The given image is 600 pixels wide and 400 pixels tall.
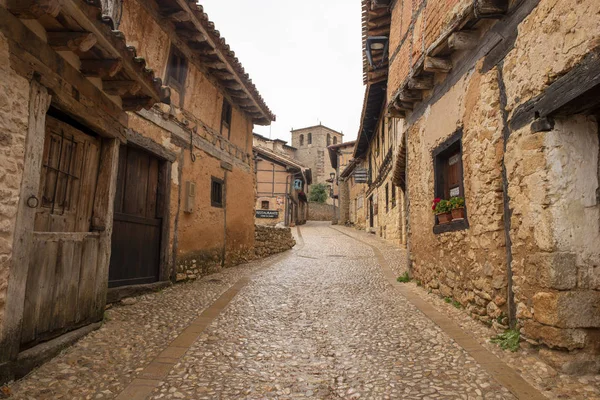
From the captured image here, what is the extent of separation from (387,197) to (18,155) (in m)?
14.4

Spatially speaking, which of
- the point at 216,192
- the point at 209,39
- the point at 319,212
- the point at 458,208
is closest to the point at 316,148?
the point at 319,212

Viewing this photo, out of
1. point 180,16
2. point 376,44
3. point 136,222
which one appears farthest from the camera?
point 376,44

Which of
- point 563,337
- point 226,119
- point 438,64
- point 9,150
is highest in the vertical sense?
point 226,119

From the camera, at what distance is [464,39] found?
184 inches

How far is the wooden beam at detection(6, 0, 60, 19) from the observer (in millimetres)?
2639

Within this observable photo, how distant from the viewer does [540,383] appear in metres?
2.91

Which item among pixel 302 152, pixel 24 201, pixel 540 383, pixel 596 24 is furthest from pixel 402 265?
pixel 302 152

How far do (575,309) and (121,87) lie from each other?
16.4 ft

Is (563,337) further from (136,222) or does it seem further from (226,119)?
(226,119)

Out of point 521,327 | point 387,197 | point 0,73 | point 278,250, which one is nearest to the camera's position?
point 0,73

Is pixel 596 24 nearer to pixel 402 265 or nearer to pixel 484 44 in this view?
pixel 484 44

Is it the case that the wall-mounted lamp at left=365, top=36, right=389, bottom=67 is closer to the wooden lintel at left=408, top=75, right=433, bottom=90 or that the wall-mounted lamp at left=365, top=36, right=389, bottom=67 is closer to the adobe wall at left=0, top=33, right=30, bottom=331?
the wooden lintel at left=408, top=75, right=433, bottom=90

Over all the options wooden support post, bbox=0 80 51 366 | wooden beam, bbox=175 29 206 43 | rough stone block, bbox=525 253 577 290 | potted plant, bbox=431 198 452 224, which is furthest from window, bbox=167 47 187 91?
rough stone block, bbox=525 253 577 290

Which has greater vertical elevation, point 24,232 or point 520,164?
point 520,164
